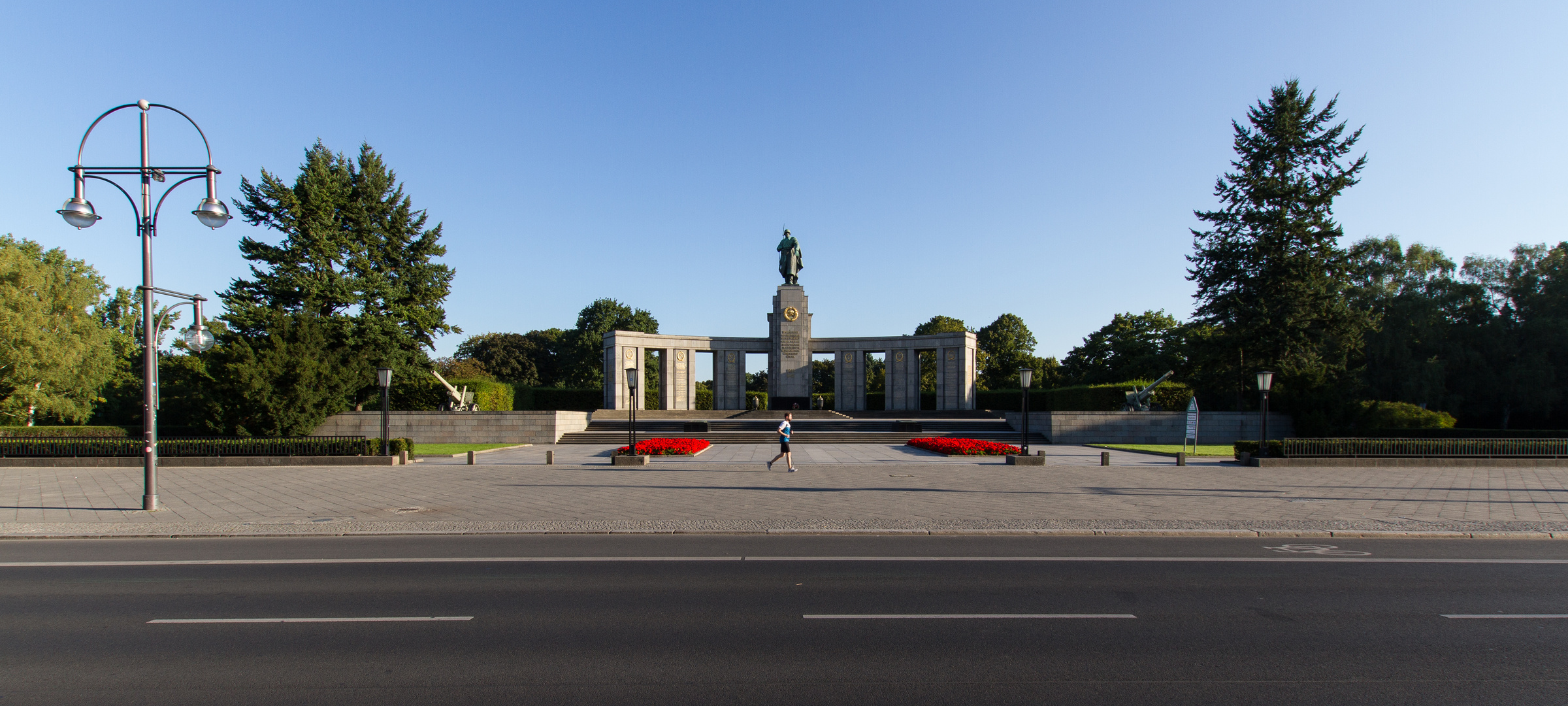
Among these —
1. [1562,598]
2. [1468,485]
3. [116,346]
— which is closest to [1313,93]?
[1468,485]

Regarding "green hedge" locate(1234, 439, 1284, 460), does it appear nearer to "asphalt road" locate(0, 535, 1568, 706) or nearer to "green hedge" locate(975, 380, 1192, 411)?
"asphalt road" locate(0, 535, 1568, 706)

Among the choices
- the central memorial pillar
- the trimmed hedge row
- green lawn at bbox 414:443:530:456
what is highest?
the central memorial pillar

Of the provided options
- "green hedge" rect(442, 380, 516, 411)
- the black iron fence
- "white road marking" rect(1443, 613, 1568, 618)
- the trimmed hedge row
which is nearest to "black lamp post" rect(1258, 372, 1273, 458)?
"white road marking" rect(1443, 613, 1568, 618)

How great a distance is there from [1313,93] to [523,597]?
4422 centimetres

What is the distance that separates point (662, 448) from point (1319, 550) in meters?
18.9

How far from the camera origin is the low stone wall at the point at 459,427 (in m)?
34.7

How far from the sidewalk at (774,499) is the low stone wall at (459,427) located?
11255mm

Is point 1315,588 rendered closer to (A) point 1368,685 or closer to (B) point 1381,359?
(A) point 1368,685

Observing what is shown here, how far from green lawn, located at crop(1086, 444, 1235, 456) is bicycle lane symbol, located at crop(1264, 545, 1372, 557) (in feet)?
58.2

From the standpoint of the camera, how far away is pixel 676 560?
9.44m

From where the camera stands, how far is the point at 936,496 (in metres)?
15.6

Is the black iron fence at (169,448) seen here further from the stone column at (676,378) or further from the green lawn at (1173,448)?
the green lawn at (1173,448)

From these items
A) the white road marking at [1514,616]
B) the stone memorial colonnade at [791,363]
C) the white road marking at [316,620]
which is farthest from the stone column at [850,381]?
the white road marking at [316,620]

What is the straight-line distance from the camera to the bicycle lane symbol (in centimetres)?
1009
